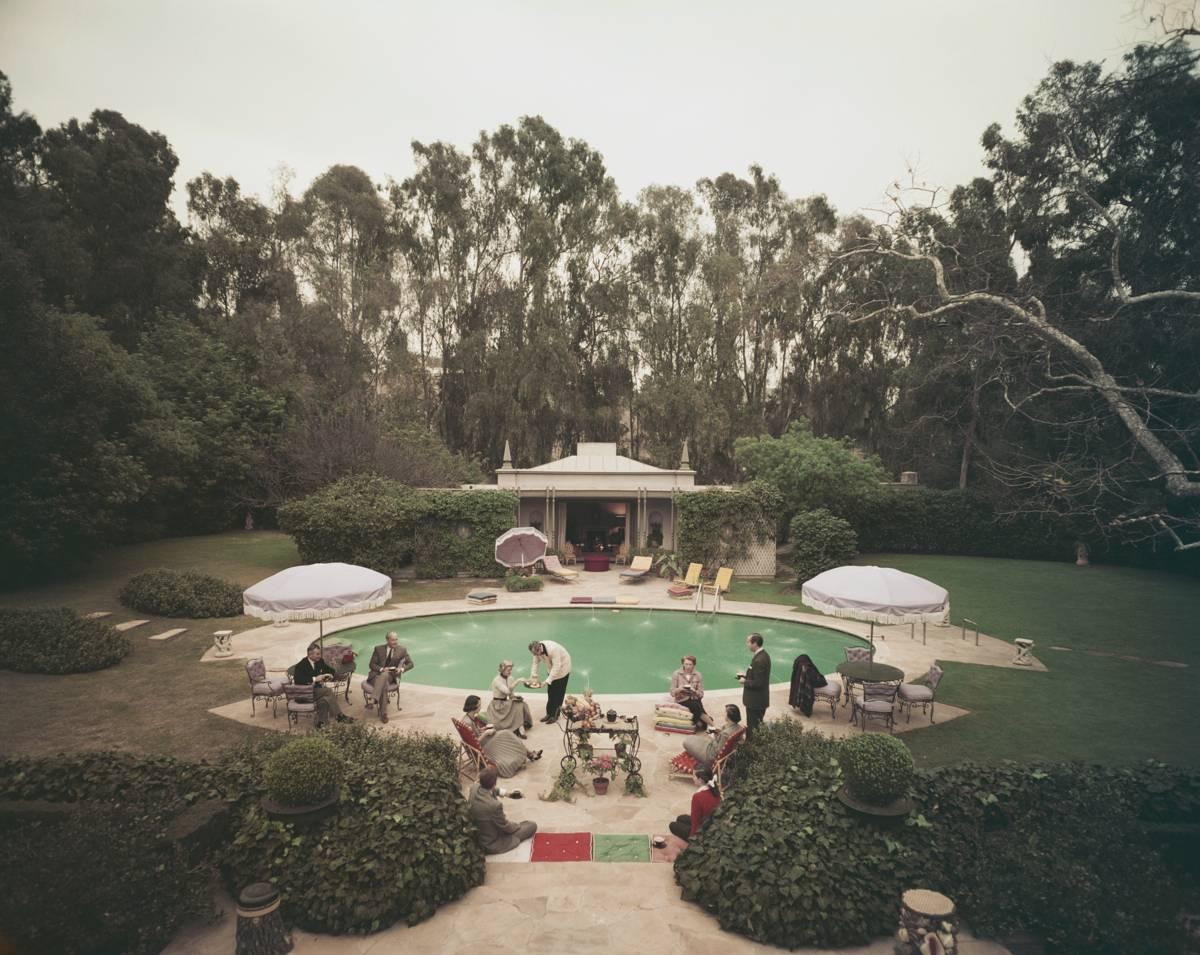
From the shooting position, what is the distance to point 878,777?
633 cm

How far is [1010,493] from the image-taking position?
24.6 metres

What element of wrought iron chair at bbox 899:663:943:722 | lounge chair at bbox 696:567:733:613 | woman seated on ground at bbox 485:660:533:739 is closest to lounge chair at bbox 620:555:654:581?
lounge chair at bbox 696:567:733:613

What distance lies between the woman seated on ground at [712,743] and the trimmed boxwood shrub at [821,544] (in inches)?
529

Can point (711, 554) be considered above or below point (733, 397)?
below

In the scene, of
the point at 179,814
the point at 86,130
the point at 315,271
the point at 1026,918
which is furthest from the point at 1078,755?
the point at 86,130

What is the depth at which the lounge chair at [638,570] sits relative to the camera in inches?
873

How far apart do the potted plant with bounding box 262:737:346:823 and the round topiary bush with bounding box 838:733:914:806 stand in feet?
16.9

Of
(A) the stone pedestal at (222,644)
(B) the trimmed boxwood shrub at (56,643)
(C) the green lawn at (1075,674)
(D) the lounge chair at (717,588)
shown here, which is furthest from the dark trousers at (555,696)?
(B) the trimmed boxwood shrub at (56,643)

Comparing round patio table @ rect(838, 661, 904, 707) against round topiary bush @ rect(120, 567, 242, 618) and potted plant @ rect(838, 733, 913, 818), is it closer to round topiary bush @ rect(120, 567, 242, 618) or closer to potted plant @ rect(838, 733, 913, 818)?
potted plant @ rect(838, 733, 913, 818)

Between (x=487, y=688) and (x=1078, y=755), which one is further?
(x=487, y=688)

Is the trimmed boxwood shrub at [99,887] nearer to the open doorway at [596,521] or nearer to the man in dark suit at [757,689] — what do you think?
the man in dark suit at [757,689]

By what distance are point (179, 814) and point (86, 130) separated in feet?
130

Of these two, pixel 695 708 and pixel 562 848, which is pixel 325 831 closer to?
pixel 562 848

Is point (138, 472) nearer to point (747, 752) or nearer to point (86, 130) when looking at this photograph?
point (747, 752)
